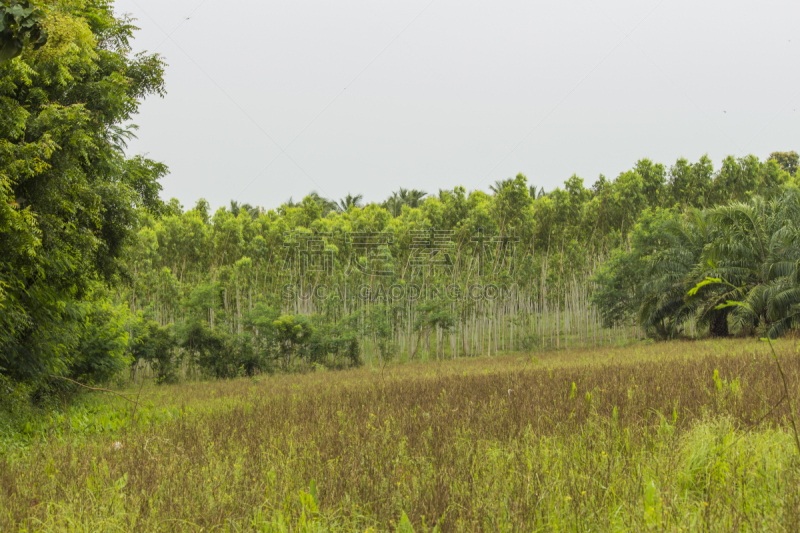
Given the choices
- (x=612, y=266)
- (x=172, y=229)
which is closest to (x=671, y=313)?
(x=612, y=266)

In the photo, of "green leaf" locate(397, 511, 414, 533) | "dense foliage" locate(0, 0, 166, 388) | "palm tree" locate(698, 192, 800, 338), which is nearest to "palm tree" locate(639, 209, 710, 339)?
"palm tree" locate(698, 192, 800, 338)

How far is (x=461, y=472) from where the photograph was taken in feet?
10.3

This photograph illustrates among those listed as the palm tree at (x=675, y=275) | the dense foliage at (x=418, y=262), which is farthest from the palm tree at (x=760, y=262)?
the dense foliage at (x=418, y=262)

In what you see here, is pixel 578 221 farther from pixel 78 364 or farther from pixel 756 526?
pixel 756 526

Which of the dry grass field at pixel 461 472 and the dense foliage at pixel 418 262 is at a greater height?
the dense foliage at pixel 418 262

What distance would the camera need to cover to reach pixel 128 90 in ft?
40.2

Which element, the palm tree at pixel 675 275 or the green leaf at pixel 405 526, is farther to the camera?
the palm tree at pixel 675 275

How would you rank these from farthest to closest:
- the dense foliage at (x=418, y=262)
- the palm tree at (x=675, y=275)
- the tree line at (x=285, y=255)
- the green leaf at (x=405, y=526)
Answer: the dense foliage at (x=418, y=262) → the palm tree at (x=675, y=275) → the tree line at (x=285, y=255) → the green leaf at (x=405, y=526)

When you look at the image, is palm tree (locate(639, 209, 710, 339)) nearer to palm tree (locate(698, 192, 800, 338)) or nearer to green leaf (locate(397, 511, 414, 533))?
palm tree (locate(698, 192, 800, 338))

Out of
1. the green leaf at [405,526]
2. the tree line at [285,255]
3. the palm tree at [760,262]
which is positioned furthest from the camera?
the palm tree at [760,262]

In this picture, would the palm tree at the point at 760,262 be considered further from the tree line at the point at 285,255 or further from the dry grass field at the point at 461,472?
the dry grass field at the point at 461,472

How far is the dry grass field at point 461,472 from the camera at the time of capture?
8.05ft

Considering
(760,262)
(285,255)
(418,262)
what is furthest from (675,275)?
(285,255)

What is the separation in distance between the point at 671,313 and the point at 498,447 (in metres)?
23.0
